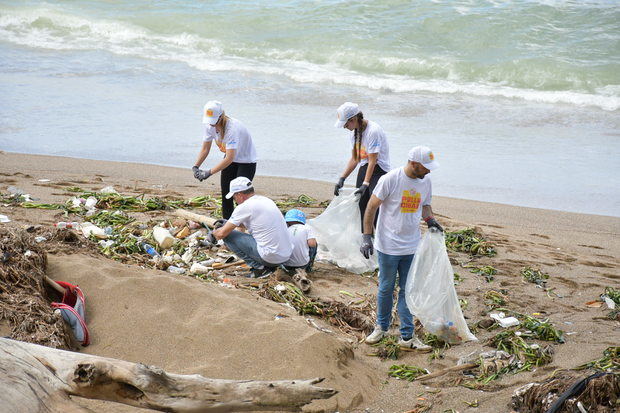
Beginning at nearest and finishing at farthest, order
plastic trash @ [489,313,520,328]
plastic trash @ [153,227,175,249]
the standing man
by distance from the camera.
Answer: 1. the standing man
2. plastic trash @ [489,313,520,328]
3. plastic trash @ [153,227,175,249]

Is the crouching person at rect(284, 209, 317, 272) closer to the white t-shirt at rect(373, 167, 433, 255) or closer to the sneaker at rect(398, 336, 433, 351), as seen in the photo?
the white t-shirt at rect(373, 167, 433, 255)

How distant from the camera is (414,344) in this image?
5883 millimetres

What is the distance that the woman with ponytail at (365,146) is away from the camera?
7.20 metres

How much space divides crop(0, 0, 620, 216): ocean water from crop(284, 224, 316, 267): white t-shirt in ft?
13.1

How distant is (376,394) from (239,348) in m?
1.05

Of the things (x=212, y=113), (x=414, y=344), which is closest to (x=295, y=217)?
(x=212, y=113)

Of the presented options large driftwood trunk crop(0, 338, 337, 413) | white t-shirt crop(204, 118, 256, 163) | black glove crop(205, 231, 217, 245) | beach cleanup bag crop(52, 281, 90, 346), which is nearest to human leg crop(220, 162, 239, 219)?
white t-shirt crop(204, 118, 256, 163)

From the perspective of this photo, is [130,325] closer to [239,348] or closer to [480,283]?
[239,348]

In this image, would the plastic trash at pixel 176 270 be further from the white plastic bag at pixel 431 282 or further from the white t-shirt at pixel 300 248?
the white plastic bag at pixel 431 282

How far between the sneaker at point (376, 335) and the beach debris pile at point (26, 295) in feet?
7.89

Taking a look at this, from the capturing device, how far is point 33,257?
5512 mm

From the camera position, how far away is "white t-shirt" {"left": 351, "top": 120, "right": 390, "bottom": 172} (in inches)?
288

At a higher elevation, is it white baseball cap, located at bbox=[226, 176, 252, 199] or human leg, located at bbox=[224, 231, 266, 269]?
white baseball cap, located at bbox=[226, 176, 252, 199]

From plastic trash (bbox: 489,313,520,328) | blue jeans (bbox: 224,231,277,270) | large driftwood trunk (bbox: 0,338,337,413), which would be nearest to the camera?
large driftwood trunk (bbox: 0,338,337,413)
